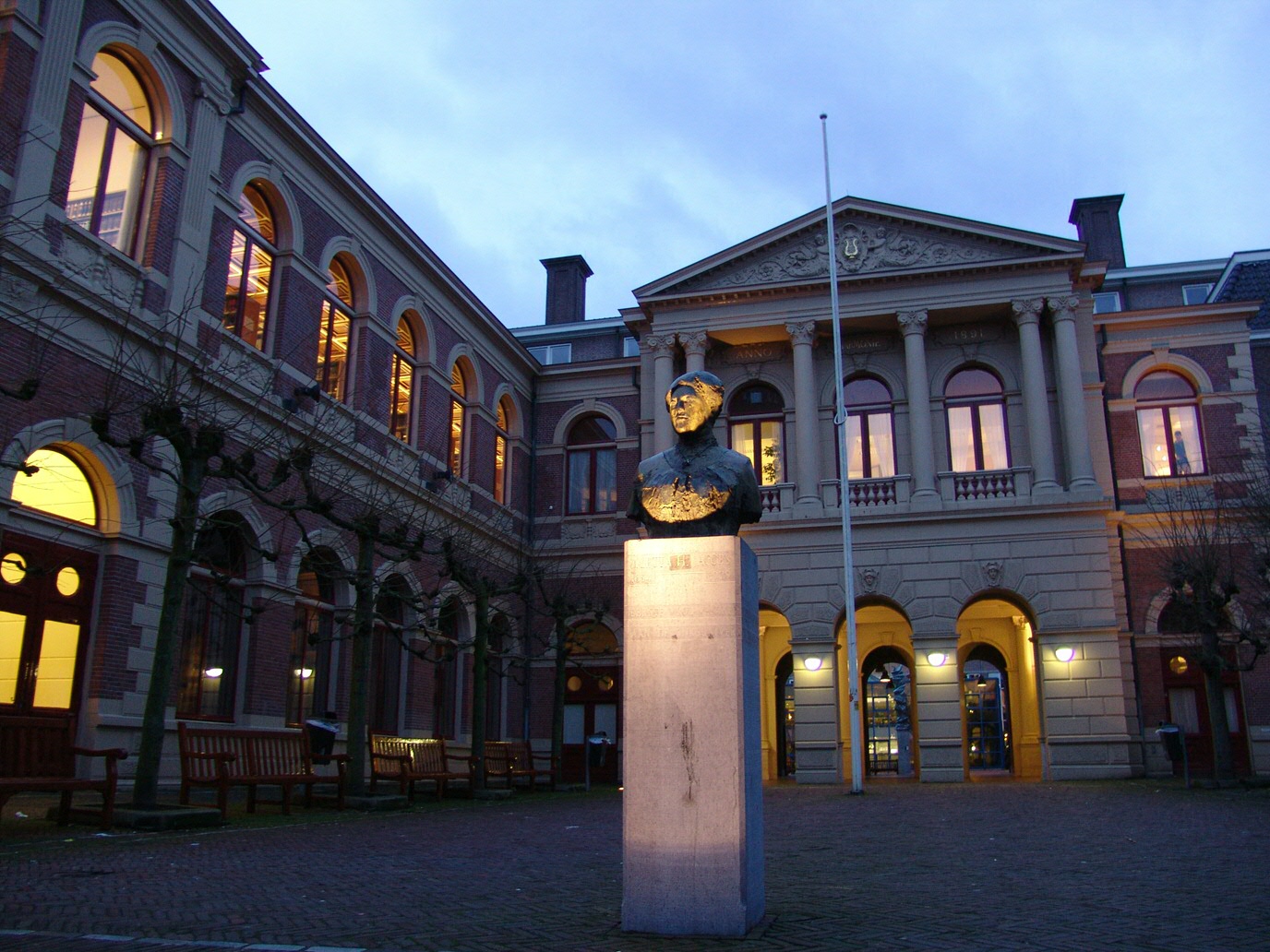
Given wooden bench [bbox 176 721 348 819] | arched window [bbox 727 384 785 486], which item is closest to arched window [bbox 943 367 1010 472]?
arched window [bbox 727 384 785 486]

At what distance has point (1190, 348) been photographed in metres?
25.7

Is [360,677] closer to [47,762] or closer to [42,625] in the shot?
[42,625]

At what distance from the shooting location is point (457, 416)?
82.8 feet

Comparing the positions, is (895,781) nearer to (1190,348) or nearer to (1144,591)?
(1144,591)

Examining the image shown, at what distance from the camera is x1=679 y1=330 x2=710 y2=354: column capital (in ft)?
87.4

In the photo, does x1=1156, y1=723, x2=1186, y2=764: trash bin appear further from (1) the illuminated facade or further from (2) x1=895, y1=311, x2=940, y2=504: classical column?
(2) x1=895, y1=311, x2=940, y2=504: classical column

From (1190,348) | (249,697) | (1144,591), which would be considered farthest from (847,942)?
(1190,348)

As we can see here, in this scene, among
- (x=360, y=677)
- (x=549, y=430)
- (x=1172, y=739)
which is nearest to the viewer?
(x=360, y=677)

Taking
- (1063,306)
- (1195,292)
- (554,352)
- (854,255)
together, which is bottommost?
(1063,306)

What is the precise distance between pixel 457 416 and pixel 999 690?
59.5 feet

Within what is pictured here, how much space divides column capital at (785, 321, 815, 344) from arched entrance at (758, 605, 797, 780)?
664 cm

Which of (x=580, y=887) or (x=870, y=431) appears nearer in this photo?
(x=580, y=887)

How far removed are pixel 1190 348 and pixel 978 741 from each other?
1333 centimetres

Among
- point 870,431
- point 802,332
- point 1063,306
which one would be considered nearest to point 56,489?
point 802,332
